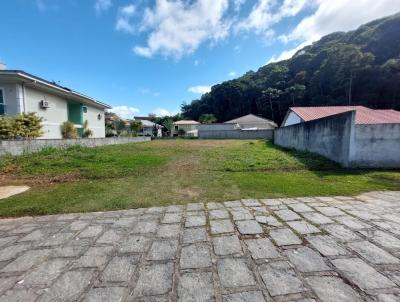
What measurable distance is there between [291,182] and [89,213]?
176 inches

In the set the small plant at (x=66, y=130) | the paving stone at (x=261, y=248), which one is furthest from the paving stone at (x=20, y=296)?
the small plant at (x=66, y=130)

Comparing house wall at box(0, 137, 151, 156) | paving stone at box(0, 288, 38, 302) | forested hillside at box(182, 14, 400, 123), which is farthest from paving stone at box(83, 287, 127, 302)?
forested hillside at box(182, 14, 400, 123)

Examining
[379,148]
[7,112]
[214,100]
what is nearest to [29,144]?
[7,112]

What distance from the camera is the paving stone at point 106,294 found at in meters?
1.60

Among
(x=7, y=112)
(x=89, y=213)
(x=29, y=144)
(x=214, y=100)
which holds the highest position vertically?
(x=214, y=100)

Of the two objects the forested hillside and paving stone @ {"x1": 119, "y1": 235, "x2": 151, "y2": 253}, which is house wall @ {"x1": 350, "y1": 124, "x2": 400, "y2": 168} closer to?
paving stone @ {"x1": 119, "y1": 235, "x2": 151, "y2": 253}

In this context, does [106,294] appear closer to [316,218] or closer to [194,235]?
[194,235]

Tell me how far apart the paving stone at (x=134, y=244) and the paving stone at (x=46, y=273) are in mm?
557

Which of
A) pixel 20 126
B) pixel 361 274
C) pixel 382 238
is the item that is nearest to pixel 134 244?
pixel 361 274

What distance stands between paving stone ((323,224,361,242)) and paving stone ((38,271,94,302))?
269cm

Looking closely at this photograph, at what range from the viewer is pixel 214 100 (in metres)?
59.6

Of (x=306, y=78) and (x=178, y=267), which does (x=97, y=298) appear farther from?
(x=306, y=78)

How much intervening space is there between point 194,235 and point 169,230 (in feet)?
1.22

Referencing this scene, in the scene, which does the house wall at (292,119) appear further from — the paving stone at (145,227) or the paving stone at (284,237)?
the paving stone at (145,227)
